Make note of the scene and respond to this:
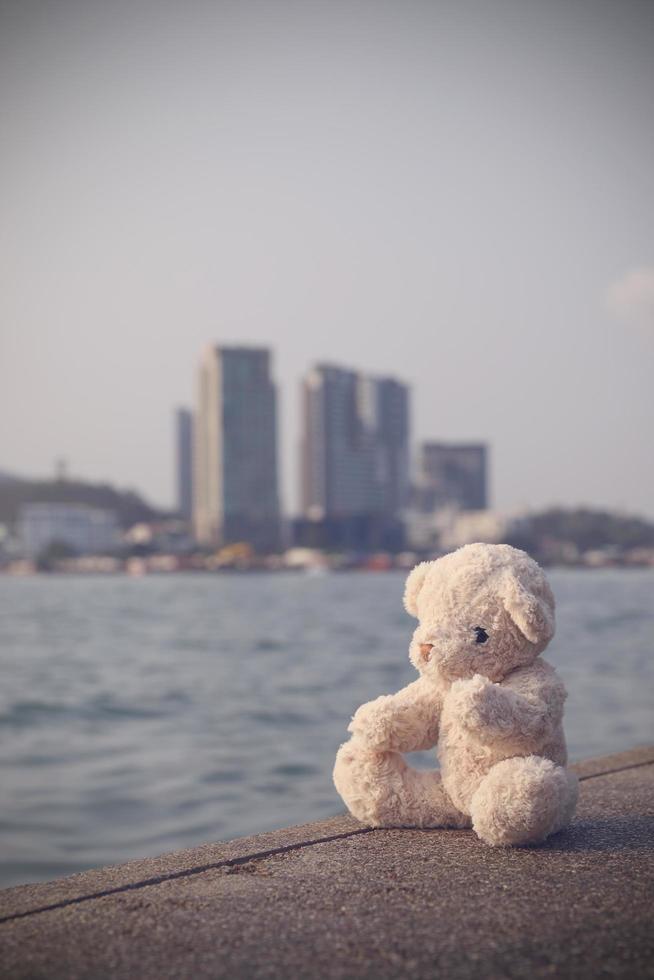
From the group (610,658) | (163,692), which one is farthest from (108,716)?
(610,658)

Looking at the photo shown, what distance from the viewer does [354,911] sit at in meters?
2.53

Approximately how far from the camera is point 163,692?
20312 mm

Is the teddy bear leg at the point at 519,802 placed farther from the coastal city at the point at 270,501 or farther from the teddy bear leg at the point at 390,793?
the coastal city at the point at 270,501

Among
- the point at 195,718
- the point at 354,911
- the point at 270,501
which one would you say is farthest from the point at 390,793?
the point at 270,501

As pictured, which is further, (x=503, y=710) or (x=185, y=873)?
(x=503, y=710)

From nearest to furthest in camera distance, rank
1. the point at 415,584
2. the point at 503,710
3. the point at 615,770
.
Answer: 1. the point at 503,710
2. the point at 415,584
3. the point at 615,770

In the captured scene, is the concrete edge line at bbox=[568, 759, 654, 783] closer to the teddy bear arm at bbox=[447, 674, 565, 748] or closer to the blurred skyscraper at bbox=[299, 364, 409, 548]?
the teddy bear arm at bbox=[447, 674, 565, 748]

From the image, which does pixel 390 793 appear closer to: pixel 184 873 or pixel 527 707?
pixel 527 707

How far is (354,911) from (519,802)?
0.68m

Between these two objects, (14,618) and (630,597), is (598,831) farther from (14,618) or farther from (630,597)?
(630,597)

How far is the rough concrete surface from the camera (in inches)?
87.2

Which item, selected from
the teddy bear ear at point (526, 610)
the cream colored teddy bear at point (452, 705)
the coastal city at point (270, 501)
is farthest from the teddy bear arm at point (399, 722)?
the coastal city at point (270, 501)

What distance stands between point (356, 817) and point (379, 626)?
3622cm

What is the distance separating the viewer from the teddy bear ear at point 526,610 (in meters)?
3.22
